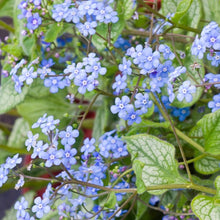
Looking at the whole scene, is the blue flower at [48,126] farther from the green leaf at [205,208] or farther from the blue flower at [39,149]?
the green leaf at [205,208]

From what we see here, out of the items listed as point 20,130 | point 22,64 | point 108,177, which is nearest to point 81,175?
point 108,177

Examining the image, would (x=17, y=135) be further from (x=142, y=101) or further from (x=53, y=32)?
(x=142, y=101)

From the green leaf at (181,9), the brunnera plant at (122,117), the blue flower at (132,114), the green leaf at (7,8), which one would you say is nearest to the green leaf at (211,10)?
the brunnera plant at (122,117)

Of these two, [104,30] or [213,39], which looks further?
[104,30]

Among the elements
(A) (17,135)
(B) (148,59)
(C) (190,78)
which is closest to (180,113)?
(C) (190,78)

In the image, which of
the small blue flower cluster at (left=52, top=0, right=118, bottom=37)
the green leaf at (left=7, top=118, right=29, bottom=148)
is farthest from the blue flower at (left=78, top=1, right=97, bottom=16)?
the green leaf at (left=7, top=118, right=29, bottom=148)

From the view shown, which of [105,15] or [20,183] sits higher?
[105,15]
